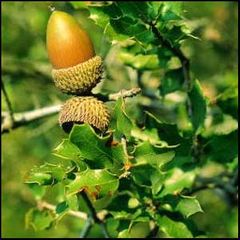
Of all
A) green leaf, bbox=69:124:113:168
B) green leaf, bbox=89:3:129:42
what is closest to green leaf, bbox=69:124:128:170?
green leaf, bbox=69:124:113:168

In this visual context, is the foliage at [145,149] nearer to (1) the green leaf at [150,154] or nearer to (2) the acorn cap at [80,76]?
(1) the green leaf at [150,154]

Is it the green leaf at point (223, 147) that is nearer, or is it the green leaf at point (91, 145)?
the green leaf at point (91, 145)

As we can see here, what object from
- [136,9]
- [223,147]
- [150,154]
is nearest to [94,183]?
[150,154]

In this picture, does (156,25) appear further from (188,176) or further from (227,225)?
(227,225)

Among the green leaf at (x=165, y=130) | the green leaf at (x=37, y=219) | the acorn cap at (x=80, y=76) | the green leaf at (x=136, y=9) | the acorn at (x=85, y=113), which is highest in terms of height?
the green leaf at (x=136, y=9)

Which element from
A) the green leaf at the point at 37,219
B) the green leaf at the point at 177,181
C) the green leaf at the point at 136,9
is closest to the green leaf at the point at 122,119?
the green leaf at the point at 136,9

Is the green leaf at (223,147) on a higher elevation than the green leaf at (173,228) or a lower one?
higher

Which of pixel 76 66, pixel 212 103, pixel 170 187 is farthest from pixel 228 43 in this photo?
pixel 76 66
